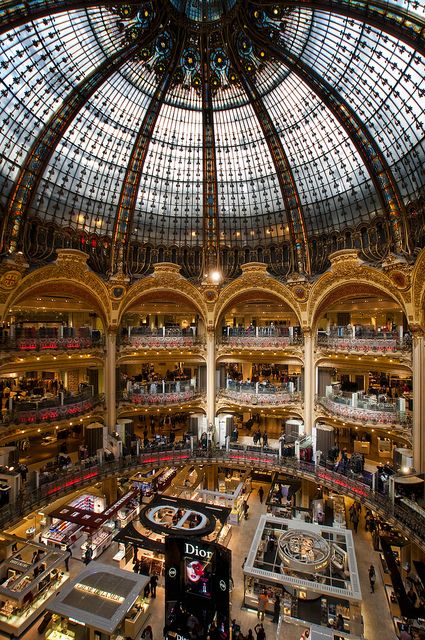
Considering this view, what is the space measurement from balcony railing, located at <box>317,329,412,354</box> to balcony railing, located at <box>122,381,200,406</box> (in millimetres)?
13257

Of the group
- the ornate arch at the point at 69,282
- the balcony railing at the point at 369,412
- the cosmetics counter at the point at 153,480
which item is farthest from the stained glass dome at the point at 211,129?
the cosmetics counter at the point at 153,480

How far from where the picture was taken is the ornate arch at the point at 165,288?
1315 inches

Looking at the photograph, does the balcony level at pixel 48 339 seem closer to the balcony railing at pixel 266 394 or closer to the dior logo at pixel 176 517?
the balcony railing at pixel 266 394

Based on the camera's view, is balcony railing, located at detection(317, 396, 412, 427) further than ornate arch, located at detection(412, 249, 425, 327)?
Yes

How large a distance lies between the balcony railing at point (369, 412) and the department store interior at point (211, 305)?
19 centimetres

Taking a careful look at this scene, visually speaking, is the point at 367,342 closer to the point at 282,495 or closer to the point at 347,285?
the point at 347,285

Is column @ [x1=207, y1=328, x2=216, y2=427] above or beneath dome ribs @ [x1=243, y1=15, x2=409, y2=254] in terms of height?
beneath

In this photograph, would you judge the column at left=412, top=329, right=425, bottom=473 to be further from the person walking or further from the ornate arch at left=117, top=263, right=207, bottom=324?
the ornate arch at left=117, top=263, right=207, bottom=324

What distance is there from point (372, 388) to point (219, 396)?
591 inches

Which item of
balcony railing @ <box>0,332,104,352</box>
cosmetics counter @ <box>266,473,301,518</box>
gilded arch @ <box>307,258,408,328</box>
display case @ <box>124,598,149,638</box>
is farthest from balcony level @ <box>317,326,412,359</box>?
display case @ <box>124,598,149,638</box>

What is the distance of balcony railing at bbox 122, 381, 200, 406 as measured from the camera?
33.4 m

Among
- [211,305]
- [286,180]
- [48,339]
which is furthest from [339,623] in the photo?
[286,180]

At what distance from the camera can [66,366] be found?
32.1 meters

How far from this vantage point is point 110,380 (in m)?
32.8
